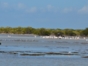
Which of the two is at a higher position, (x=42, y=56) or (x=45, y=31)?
(x=45, y=31)

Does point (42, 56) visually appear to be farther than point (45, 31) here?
No

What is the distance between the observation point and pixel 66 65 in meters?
30.1

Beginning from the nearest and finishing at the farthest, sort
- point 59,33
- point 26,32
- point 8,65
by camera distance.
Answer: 1. point 8,65
2. point 59,33
3. point 26,32

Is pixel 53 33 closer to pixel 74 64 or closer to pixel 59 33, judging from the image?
pixel 59 33

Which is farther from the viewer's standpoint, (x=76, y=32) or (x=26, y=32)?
(x=26, y=32)

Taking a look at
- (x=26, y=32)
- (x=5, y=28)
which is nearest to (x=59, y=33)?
(x=26, y=32)

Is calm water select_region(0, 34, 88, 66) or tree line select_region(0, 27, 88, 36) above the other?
tree line select_region(0, 27, 88, 36)

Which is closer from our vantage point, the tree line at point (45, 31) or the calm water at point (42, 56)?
the calm water at point (42, 56)

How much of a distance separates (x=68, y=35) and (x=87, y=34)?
9.37 metres

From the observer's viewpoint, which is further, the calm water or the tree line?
the tree line

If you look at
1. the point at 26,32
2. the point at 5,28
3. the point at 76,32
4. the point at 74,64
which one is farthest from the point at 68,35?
the point at 74,64

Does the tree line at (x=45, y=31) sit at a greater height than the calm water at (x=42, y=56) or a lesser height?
greater

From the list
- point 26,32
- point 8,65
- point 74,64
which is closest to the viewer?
point 8,65

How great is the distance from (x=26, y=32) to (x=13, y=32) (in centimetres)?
921
